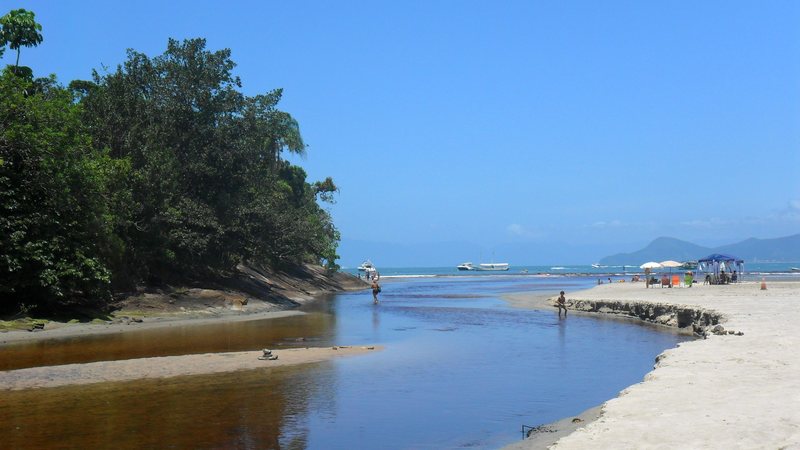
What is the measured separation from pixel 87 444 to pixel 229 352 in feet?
42.8

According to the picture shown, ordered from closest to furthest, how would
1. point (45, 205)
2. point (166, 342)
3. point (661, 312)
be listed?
1. point (166, 342)
2. point (45, 205)
3. point (661, 312)

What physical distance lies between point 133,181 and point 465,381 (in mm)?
29987

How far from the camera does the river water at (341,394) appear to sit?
42.8ft

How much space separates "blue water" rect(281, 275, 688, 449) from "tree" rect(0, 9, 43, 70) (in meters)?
29.7

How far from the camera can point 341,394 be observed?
17.3m

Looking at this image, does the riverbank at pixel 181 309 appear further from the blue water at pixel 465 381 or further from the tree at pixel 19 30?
the tree at pixel 19 30

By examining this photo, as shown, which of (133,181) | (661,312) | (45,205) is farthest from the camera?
(133,181)

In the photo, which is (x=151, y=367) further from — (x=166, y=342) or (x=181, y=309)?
(x=181, y=309)

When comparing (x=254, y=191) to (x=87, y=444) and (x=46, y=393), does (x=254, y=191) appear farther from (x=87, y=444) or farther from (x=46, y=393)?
(x=87, y=444)

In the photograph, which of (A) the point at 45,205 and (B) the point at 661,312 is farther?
(B) the point at 661,312

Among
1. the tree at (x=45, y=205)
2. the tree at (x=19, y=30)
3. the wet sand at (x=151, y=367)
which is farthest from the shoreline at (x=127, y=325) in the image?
the tree at (x=19, y=30)

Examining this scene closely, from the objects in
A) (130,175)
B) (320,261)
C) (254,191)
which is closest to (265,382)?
(130,175)

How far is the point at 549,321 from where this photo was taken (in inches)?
1578

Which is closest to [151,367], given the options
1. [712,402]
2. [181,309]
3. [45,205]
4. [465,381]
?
A: [465,381]
